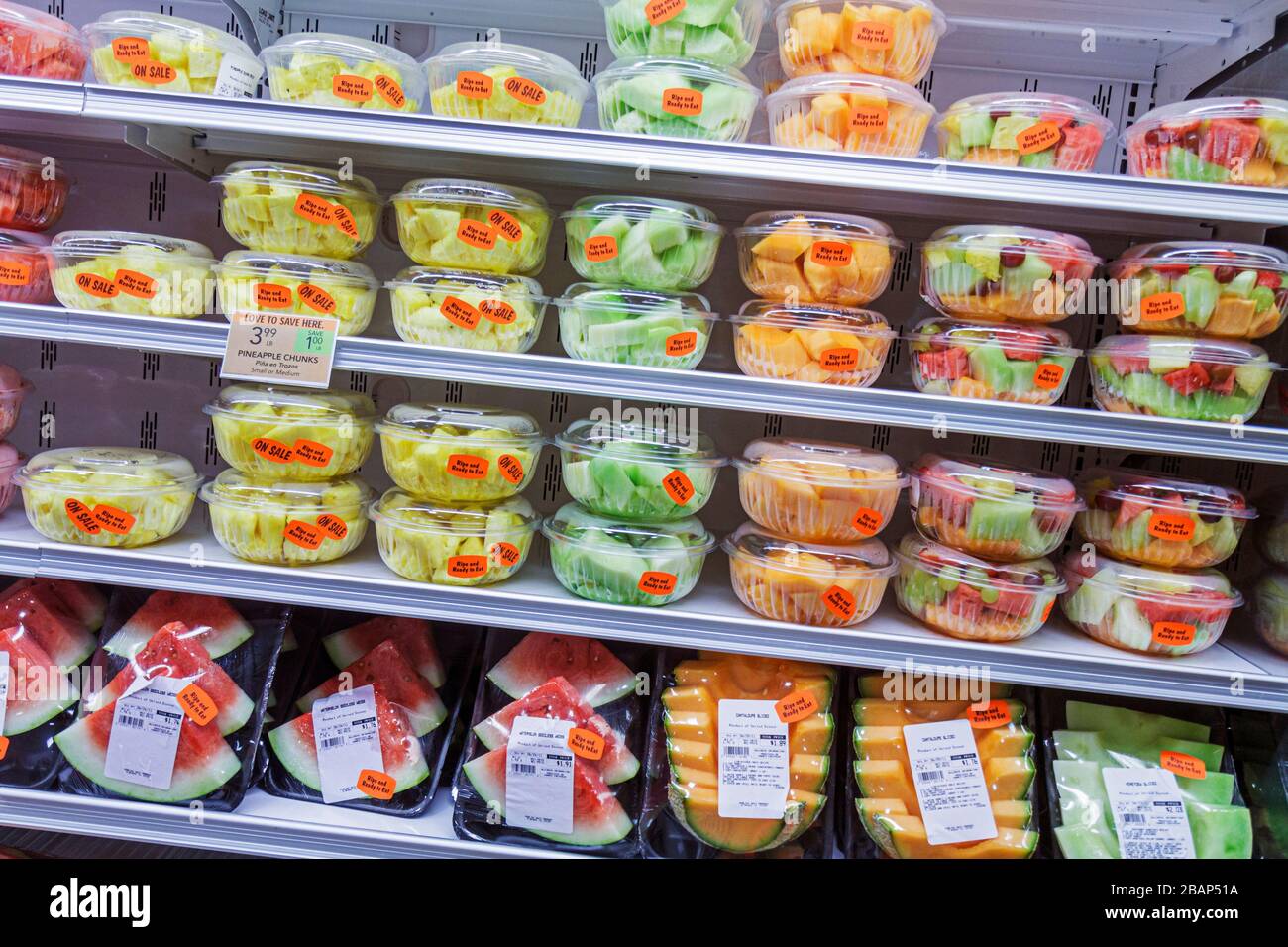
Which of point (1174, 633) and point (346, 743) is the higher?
point (1174, 633)

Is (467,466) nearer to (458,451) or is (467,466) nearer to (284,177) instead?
(458,451)

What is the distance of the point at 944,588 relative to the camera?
4.78 feet

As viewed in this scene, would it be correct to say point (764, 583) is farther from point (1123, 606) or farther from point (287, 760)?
point (287, 760)

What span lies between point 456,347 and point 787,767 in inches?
35.5

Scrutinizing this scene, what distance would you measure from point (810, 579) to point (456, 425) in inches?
25.5

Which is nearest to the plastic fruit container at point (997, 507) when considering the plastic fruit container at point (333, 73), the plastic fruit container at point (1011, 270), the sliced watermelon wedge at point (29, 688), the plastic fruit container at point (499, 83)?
the plastic fruit container at point (1011, 270)

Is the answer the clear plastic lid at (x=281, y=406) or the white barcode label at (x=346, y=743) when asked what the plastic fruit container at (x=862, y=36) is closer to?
the clear plastic lid at (x=281, y=406)

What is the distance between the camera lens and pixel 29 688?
1.51 m

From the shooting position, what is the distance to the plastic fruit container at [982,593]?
1.43 m

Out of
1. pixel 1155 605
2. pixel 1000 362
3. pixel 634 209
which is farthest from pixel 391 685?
pixel 1155 605

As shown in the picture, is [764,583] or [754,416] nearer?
[764,583]

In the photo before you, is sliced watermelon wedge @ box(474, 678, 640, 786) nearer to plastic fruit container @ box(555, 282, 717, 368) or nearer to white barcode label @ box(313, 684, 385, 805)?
white barcode label @ box(313, 684, 385, 805)
